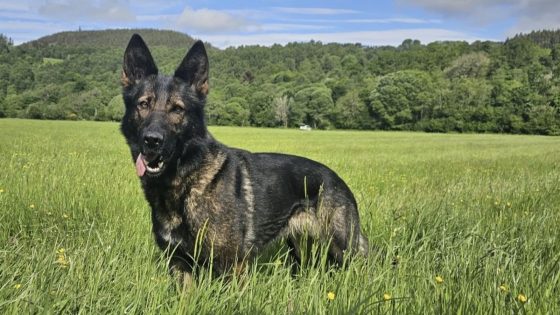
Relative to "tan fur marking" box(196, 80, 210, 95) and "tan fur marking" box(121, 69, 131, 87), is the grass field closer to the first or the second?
"tan fur marking" box(121, 69, 131, 87)

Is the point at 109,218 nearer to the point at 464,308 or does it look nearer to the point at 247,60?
the point at 464,308

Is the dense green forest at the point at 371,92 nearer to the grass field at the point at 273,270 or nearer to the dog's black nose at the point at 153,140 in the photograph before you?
the grass field at the point at 273,270

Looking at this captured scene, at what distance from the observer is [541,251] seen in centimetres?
384

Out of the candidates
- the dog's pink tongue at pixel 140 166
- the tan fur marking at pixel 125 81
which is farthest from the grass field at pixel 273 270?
the tan fur marking at pixel 125 81

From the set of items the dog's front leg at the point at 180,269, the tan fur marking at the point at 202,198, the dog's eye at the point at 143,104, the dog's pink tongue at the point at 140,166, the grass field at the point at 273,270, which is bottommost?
the dog's front leg at the point at 180,269

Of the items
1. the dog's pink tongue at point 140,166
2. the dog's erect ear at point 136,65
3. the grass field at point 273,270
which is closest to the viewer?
the grass field at point 273,270

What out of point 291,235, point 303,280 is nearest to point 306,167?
point 291,235

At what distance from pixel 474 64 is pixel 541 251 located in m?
115

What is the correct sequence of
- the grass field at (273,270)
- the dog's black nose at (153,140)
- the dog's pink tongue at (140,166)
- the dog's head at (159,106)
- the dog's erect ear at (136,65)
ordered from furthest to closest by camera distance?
the dog's erect ear at (136,65) → the dog's pink tongue at (140,166) → the dog's head at (159,106) → the dog's black nose at (153,140) → the grass field at (273,270)

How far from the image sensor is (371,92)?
96.1 meters

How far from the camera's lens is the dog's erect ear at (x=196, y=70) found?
13.1ft

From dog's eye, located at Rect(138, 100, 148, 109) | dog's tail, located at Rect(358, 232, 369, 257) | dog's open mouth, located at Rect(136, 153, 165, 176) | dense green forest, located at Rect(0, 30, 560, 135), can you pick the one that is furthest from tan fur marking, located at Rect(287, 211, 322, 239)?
dense green forest, located at Rect(0, 30, 560, 135)

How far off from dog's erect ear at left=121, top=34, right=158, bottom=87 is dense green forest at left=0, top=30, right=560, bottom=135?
59015mm

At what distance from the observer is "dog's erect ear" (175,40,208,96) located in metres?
3.99
